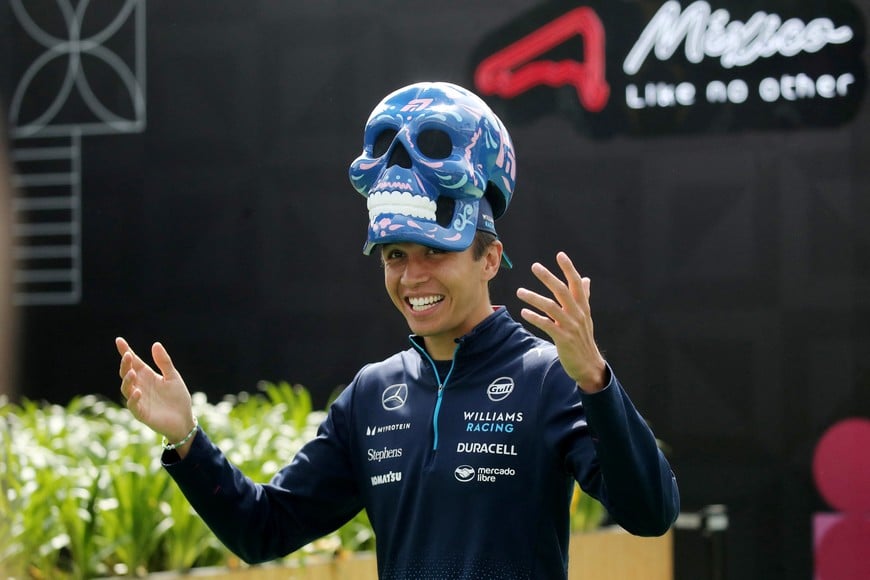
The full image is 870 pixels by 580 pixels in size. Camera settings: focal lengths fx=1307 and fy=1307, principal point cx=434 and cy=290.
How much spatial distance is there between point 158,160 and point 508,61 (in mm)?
2156

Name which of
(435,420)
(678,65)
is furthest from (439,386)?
(678,65)

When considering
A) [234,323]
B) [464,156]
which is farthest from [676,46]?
[464,156]

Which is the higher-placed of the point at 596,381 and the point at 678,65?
the point at 678,65

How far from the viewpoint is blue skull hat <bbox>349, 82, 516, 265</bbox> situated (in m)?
2.26

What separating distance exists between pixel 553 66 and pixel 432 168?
4.94 m

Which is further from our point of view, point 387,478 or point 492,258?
point 492,258

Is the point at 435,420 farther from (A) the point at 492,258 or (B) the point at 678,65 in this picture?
(B) the point at 678,65

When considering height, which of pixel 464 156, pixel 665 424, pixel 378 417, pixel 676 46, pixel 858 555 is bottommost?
pixel 858 555

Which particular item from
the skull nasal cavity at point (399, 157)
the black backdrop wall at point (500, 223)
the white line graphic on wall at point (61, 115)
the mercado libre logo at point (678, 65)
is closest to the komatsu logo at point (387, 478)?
the skull nasal cavity at point (399, 157)

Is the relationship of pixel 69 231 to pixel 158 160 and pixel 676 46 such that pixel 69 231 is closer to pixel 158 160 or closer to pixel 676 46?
pixel 158 160

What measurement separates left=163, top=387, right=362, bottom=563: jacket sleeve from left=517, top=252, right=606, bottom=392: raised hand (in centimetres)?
66

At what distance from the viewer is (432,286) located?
2299 mm

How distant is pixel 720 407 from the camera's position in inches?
266

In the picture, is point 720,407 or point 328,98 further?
point 328,98
